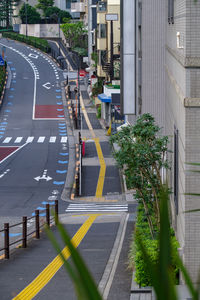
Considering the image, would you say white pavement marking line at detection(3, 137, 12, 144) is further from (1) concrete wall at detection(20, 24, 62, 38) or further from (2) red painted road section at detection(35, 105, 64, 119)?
(1) concrete wall at detection(20, 24, 62, 38)

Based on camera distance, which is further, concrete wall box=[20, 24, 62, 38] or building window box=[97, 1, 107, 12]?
concrete wall box=[20, 24, 62, 38]

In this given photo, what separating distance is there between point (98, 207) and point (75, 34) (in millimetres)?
88088

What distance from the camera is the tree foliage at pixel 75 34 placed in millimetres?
119919

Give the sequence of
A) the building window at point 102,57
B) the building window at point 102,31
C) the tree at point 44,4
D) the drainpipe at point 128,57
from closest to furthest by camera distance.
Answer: the drainpipe at point 128,57 → the building window at point 102,57 → the building window at point 102,31 → the tree at point 44,4

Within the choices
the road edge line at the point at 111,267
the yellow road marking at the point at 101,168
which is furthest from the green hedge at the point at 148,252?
the yellow road marking at the point at 101,168

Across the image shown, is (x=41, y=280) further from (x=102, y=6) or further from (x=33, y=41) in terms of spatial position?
(x=33, y=41)

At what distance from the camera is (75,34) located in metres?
120

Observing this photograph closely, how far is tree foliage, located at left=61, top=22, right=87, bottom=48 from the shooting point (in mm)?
119919

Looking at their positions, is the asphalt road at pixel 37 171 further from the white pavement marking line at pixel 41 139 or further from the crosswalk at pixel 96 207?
the crosswalk at pixel 96 207

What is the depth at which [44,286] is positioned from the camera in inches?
596

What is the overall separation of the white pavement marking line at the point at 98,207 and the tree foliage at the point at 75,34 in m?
85.7

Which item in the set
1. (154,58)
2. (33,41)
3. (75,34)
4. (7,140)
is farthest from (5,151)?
(33,41)

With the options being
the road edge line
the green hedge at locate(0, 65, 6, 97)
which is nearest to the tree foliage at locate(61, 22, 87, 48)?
the green hedge at locate(0, 65, 6, 97)

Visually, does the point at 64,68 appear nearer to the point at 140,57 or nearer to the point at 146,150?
the point at 140,57
